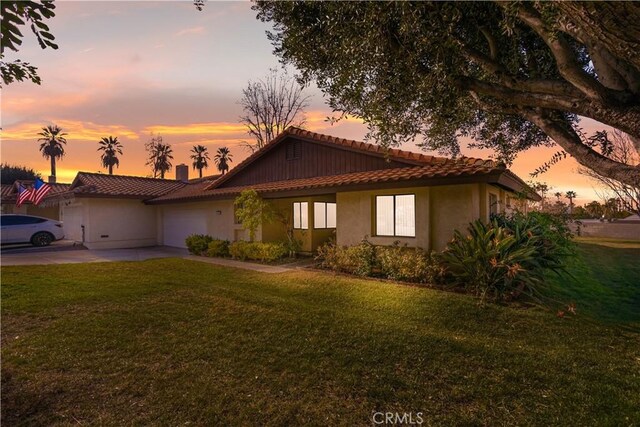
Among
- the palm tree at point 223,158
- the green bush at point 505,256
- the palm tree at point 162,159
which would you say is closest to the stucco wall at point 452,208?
the green bush at point 505,256

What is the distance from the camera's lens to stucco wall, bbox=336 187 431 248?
396 inches

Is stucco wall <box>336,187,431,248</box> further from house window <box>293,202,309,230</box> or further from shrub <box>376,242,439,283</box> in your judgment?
house window <box>293,202,309,230</box>

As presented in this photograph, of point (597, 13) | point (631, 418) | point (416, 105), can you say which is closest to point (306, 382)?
point (631, 418)

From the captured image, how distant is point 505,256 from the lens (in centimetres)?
763

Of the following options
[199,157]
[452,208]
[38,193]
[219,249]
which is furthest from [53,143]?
[452,208]

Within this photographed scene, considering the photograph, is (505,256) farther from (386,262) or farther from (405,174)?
(405,174)

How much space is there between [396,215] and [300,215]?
228 inches

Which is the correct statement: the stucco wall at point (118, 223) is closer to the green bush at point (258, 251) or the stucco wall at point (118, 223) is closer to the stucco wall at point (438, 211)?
the green bush at point (258, 251)

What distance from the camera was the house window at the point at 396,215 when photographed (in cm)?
1058

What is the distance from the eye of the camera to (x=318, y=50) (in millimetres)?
7160

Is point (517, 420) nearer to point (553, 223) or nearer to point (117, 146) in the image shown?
point (553, 223)

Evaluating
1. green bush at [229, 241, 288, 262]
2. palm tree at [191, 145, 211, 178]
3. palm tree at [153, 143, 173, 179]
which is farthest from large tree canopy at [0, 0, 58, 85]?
palm tree at [191, 145, 211, 178]

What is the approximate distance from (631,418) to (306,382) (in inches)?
129

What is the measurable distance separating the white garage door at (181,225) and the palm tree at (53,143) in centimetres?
4431
